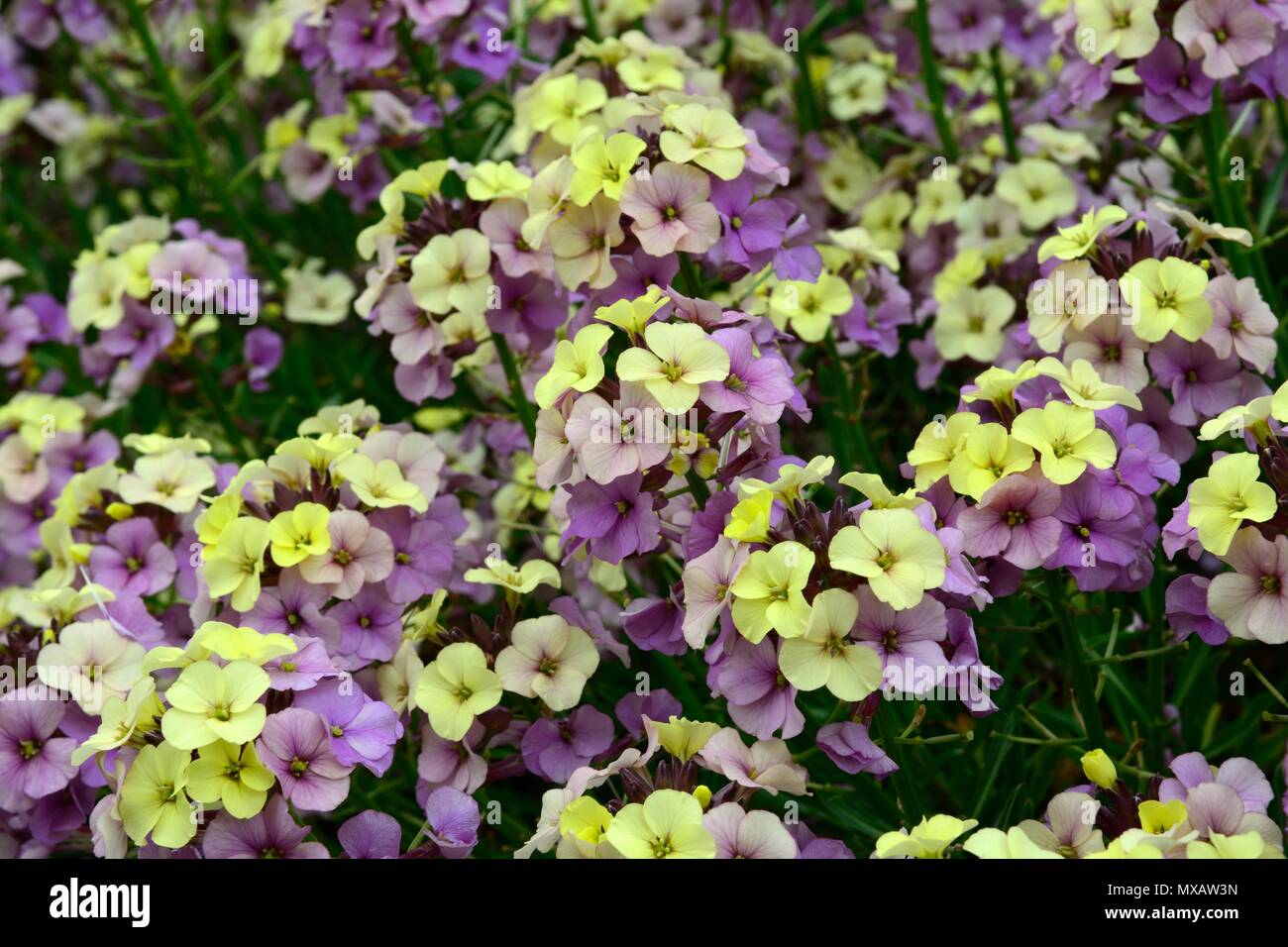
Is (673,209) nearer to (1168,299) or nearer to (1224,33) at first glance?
(1168,299)

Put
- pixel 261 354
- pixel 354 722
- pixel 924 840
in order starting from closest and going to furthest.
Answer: pixel 924 840 < pixel 354 722 < pixel 261 354

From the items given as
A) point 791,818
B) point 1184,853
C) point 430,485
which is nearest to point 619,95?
point 430,485

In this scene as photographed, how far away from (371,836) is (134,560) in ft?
3.70

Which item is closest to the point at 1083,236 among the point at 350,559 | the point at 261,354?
the point at 350,559

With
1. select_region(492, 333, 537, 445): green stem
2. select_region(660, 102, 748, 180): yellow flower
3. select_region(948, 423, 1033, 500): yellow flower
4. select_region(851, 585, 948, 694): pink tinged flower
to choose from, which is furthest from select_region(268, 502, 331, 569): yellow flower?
select_region(948, 423, 1033, 500): yellow flower

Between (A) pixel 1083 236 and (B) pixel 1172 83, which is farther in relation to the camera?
(B) pixel 1172 83

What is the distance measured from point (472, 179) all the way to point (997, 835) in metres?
1.80

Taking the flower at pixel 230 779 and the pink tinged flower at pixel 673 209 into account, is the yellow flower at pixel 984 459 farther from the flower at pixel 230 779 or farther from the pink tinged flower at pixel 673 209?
the flower at pixel 230 779

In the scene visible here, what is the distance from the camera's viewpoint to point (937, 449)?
8.38 ft

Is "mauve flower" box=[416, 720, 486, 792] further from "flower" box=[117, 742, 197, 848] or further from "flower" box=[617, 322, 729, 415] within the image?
"flower" box=[617, 322, 729, 415]

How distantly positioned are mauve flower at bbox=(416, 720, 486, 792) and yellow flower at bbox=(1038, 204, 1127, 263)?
151cm

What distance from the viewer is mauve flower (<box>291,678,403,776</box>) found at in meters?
2.42

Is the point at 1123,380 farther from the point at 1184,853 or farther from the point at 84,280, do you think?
the point at 84,280
